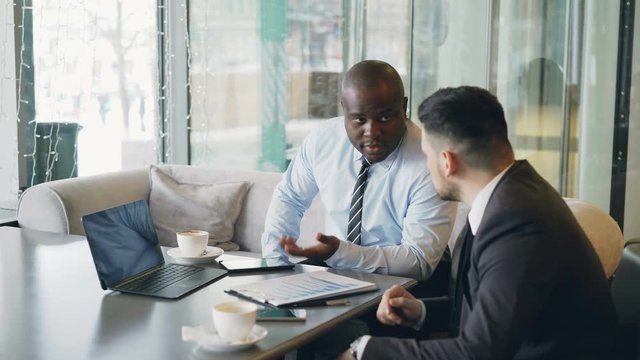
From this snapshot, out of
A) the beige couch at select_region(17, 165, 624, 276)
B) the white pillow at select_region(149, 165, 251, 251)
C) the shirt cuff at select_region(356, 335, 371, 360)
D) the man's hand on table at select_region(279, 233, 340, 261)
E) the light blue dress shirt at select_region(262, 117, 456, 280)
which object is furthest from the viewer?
the white pillow at select_region(149, 165, 251, 251)

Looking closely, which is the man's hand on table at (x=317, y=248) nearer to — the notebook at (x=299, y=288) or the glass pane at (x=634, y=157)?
the notebook at (x=299, y=288)

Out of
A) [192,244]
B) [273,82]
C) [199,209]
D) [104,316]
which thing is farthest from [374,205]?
[273,82]

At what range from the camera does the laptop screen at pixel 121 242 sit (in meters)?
1.92

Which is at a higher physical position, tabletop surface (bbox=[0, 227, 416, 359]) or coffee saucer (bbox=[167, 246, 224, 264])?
coffee saucer (bbox=[167, 246, 224, 264])

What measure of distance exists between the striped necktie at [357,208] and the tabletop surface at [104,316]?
42 centimetres

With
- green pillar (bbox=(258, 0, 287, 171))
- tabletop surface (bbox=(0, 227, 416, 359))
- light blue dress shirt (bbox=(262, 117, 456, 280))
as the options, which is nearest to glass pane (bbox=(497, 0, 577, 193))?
green pillar (bbox=(258, 0, 287, 171))

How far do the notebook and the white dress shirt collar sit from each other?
0.38 metres

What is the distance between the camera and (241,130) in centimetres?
491

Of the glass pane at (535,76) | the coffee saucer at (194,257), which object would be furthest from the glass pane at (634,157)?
the coffee saucer at (194,257)

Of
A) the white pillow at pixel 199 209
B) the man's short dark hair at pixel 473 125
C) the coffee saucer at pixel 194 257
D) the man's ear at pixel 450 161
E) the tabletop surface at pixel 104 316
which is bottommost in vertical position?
the white pillow at pixel 199 209

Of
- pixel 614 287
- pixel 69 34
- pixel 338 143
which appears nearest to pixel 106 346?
pixel 614 287

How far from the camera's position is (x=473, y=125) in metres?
1.62

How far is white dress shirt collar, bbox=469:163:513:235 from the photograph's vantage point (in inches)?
63.7

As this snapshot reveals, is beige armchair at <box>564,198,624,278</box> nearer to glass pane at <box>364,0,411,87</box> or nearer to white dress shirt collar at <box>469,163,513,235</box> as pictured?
white dress shirt collar at <box>469,163,513,235</box>
